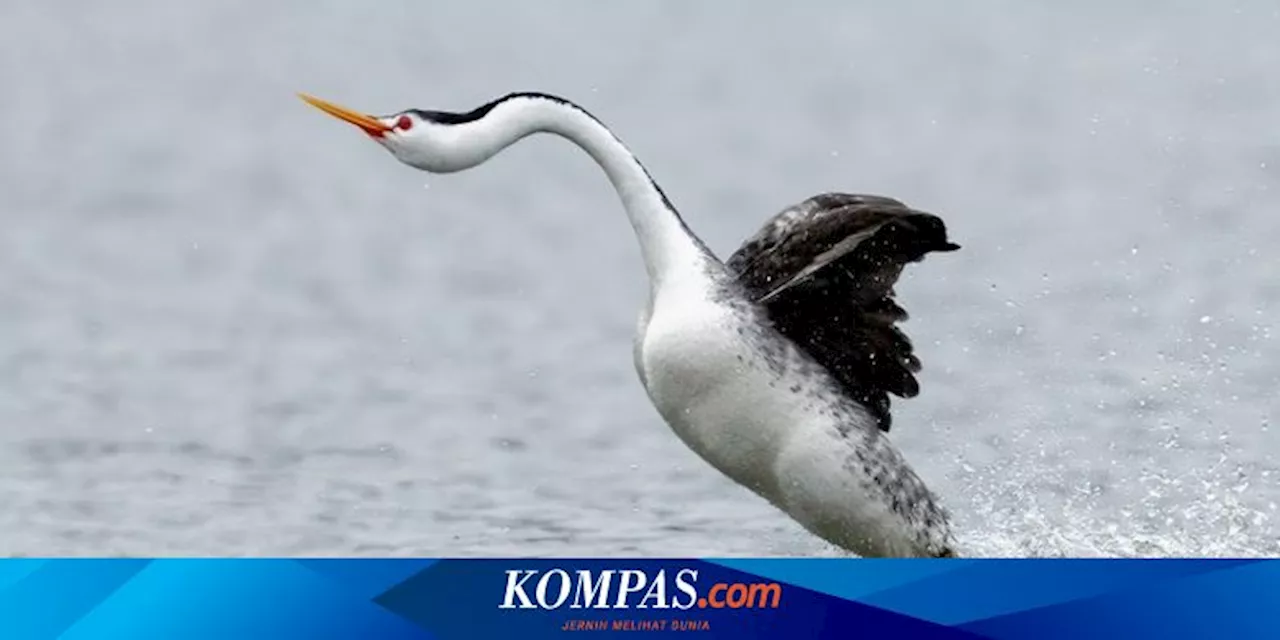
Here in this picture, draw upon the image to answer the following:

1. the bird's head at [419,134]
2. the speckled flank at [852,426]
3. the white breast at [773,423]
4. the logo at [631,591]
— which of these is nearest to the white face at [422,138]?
the bird's head at [419,134]

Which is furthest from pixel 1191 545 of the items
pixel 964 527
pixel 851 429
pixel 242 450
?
pixel 242 450

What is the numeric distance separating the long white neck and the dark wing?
272mm

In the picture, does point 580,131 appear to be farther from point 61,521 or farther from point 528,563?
point 61,521

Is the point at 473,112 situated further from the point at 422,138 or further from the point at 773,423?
the point at 773,423

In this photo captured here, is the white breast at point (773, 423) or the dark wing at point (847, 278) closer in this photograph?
the white breast at point (773, 423)

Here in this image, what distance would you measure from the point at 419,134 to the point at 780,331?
131 cm

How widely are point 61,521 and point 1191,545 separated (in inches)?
161

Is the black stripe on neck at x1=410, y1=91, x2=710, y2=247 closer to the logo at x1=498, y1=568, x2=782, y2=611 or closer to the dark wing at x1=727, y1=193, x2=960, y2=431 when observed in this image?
the dark wing at x1=727, y1=193, x2=960, y2=431

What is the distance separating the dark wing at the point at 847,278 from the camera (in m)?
8.93

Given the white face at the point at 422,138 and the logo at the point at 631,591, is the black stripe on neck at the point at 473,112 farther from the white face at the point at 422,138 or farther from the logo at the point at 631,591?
the logo at the point at 631,591

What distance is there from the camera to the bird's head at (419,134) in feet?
28.6

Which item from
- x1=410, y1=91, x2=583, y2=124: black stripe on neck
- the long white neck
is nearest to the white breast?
the long white neck

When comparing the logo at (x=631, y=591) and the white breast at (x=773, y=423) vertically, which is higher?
the white breast at (x=773, y=423)

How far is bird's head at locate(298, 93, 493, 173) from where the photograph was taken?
28.6 feet
